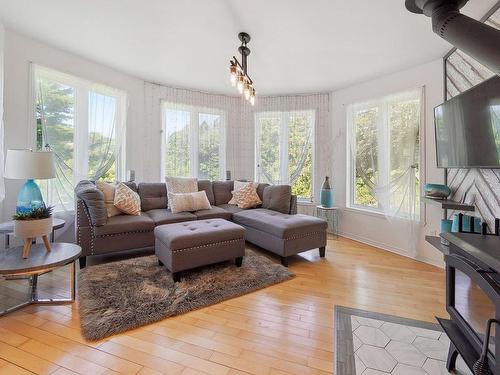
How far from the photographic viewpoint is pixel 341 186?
4152 millimetres

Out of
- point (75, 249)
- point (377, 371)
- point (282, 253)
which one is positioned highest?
point (75, 249)

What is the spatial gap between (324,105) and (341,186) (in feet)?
4.70

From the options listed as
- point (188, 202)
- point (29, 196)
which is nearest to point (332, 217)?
point (188, 202)

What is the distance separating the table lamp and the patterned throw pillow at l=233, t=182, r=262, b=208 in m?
2.34

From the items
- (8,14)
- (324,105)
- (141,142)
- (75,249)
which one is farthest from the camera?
(324,105)

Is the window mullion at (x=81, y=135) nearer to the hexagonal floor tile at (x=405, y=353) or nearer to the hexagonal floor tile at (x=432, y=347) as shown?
the hexagonal floor tile at (x=405, y=353)

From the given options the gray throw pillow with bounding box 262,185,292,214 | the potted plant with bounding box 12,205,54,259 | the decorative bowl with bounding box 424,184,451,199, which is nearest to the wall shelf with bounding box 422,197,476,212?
the decorative bowl with bounding box 424,184,451,199

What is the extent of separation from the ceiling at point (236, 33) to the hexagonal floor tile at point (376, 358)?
2.53 m

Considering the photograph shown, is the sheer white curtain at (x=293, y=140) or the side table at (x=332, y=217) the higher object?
the sheer white curtain at (x=293, y=140)

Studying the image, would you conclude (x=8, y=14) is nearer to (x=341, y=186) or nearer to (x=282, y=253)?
(x=282, y=253)

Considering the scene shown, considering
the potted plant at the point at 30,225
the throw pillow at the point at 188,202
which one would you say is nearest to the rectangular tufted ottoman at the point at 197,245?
the throw pillow at the point at 188,202

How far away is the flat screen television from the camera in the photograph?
1732 mm

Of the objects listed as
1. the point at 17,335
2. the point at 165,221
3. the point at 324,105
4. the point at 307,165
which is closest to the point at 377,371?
the point at 17,335

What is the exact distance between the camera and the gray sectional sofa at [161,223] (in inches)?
105
